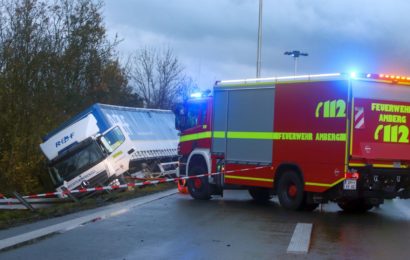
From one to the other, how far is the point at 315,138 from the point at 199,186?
4454mm

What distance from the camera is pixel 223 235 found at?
33.6 feet

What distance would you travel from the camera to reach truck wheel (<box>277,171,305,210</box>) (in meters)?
13.5

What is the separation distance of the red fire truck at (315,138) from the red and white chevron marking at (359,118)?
0.02 m

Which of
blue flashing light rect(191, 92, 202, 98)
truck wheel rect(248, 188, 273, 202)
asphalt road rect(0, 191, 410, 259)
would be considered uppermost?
blue flashing light rect(191, 92, 202, 98)

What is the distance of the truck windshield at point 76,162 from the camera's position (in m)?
20.3

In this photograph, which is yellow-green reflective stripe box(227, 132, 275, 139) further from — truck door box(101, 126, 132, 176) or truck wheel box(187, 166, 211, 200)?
truck door box(101, 126, 132, 176)

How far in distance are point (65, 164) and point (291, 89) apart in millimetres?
9952

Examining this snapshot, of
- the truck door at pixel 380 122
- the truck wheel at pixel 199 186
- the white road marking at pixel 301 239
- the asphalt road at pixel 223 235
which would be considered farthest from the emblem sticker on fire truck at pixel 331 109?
the truck wheel at pixel 199 186

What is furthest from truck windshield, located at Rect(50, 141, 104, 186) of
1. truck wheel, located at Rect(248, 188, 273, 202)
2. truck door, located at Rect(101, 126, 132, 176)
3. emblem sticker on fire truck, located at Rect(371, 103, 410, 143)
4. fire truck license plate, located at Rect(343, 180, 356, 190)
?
emblem sticker on fire truck, located at Rect(371, 103, 410, 143)

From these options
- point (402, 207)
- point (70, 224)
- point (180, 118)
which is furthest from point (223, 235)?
point (180, 118)

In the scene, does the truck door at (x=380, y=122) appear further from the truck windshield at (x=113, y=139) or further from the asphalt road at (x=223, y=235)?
the truck windshield at (x=113, y=139)

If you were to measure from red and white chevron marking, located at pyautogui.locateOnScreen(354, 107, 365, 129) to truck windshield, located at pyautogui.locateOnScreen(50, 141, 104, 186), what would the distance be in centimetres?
1018

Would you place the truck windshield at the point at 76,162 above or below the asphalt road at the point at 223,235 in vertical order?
above

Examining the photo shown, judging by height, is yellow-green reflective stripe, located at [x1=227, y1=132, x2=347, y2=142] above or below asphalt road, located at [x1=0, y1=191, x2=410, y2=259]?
above
